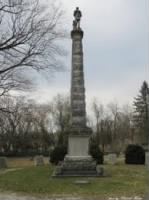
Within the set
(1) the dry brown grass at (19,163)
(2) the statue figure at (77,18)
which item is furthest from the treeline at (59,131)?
(2) the statue figure at (77,18)

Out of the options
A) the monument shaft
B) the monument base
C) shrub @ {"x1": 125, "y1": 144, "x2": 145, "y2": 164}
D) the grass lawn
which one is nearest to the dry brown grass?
shrub @ {"x1": 125, "y1": 144, "x2": 145, "y2": 164}

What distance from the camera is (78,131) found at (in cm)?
2119

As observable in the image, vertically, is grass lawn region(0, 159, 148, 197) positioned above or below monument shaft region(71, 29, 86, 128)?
below

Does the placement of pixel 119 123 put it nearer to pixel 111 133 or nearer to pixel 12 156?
pixel 111 133

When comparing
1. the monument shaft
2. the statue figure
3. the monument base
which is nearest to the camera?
Result: the monument base

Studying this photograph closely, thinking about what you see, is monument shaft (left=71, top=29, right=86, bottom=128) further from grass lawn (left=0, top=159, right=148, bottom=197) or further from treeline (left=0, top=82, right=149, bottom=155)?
treeline (left=0, top=82, right=149, bottom=155)

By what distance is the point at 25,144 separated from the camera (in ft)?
235

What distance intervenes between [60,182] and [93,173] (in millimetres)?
3224

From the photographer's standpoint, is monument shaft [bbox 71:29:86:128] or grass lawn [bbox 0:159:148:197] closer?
grass lawn [bbox 0:159:148:197]

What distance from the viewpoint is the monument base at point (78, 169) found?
1988 cm

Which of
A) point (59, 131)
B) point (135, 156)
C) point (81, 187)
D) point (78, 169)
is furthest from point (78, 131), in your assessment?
point (59, 131)

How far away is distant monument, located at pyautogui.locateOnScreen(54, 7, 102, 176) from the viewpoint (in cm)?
2034

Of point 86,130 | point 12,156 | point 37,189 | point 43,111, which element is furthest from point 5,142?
point 37,189

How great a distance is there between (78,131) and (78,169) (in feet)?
6.97
